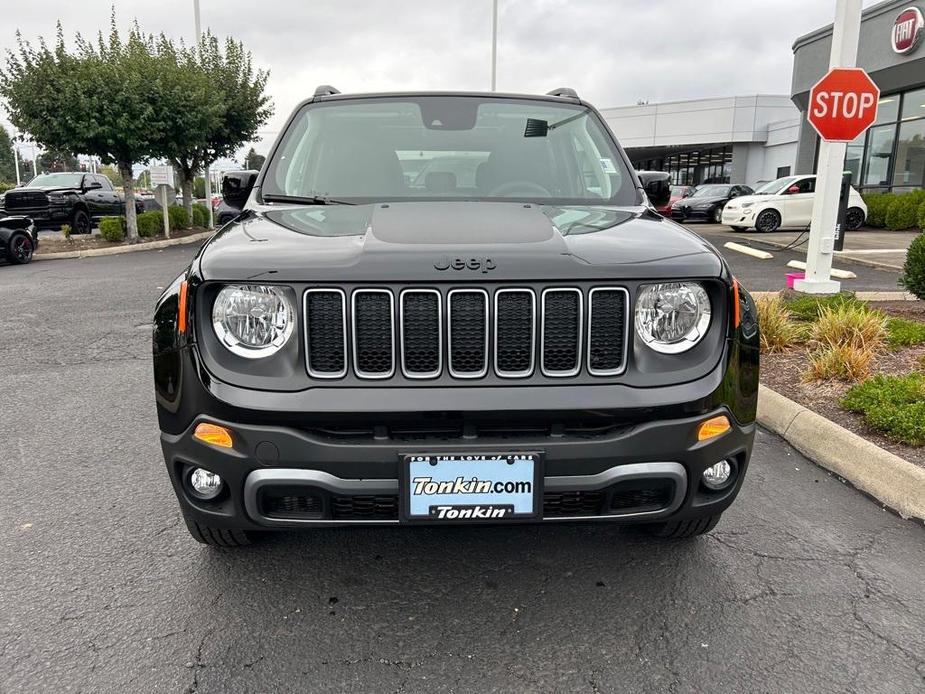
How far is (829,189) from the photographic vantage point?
25.7 feet

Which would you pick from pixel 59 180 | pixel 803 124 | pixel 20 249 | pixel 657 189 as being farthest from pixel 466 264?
pixel 803 124

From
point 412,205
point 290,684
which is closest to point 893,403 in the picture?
point 412,205

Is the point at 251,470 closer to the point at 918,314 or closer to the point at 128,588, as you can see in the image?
the point at 128,588

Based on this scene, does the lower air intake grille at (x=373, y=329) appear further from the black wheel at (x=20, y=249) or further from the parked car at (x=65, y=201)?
the parked car at (x=65, y=201)

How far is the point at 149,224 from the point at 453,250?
19.2 m

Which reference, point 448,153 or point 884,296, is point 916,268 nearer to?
point 884,296

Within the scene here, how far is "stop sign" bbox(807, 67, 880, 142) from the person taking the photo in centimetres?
734

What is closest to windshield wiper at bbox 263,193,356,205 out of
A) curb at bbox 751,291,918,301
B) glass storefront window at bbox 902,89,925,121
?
curb at bbox 751,291,918,301

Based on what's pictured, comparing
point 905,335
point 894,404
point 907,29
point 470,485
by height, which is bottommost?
point 894,404

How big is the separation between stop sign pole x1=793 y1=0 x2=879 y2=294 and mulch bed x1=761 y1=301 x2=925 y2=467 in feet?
8.13

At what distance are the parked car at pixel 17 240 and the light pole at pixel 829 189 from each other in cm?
1377

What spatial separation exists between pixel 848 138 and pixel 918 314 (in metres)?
1.97

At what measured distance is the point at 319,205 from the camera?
3.11 meters

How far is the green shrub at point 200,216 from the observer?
23.8 meters
